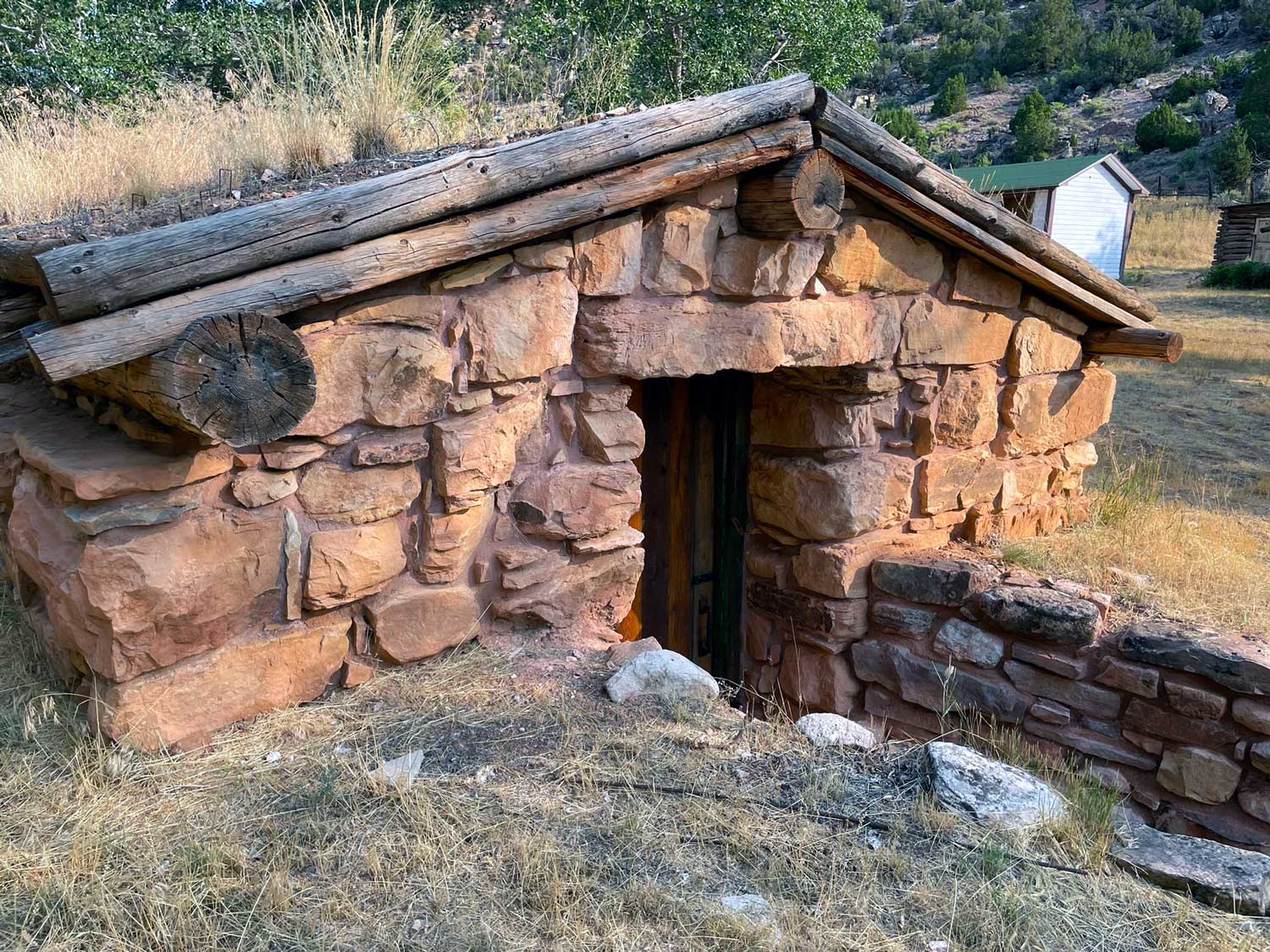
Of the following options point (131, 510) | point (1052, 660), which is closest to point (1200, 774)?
point (1052, 660)

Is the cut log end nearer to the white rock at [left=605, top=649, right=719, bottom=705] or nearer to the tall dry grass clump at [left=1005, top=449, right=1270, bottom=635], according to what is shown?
A: the white rock at [left=605, top=649, right=719, bottom=705]

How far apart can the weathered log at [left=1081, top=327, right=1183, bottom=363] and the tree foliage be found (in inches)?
1143

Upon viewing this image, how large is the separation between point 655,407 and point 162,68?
9964 millimetres

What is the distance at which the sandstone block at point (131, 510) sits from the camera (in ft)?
8.11

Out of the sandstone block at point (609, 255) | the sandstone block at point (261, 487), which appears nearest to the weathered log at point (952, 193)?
the sandstone block at point (609, 255)

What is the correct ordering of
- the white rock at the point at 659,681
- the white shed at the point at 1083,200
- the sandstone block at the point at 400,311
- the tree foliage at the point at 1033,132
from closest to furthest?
the sandstone block at the point at 400,311 < the white rock at the point at 659,681 < the white shed at the point at 1083,200 < the tree foliage at the point at 1033,132

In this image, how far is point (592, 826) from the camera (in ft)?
7.73

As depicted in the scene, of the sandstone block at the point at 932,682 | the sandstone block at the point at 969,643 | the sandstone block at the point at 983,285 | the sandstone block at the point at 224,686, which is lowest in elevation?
the sandstone block at the point at 932,682

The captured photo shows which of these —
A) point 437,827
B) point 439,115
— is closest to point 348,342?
point 437,827

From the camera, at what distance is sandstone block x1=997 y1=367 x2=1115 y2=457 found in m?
4.75

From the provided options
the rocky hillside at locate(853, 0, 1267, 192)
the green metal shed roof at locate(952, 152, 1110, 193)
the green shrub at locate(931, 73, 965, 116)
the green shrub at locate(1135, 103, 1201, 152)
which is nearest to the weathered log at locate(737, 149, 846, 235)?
the green metal shed roof at locate(952, 152, 1110, 193)

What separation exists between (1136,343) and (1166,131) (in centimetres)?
3155

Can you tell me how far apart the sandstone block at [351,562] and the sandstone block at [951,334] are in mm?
2483

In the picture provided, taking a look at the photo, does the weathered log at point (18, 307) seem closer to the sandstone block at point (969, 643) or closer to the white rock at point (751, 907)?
the white rock at point (751, 907)
